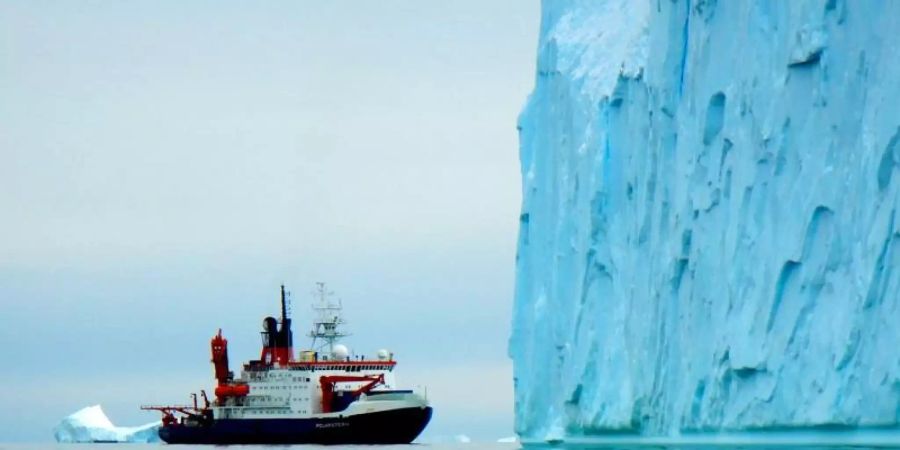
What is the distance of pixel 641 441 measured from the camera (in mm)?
21281

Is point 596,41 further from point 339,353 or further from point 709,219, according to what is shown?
point 339,353

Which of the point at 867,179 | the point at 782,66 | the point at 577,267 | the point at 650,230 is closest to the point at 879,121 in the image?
the point at 867,179

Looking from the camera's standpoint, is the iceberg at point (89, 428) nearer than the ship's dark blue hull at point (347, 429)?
No

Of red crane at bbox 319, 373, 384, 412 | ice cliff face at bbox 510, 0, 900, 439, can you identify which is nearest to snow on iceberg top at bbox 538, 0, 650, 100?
ice cliff face at bbox 510, 0, 900, 439

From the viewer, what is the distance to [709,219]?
19.5m

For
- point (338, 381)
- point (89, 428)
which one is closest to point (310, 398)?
point (338, 381)

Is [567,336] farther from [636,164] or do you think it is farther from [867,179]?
[867,179]

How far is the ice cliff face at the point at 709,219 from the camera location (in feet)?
55.2

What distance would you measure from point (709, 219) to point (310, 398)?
71.2 feet

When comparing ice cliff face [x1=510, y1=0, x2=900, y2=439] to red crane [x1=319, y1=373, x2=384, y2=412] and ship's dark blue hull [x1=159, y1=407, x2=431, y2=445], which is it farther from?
red crane [x1=319, y1=373, x2=384, y2=412]

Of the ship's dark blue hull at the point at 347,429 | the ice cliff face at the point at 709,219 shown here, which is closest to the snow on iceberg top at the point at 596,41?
the ice cliff face at the point at 709,219

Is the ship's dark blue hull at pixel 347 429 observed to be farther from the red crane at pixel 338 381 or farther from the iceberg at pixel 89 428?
the iceberg at pixel 89 428

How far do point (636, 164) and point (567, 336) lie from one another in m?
2.88

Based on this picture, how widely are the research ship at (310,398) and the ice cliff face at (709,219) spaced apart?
47.5 feet
